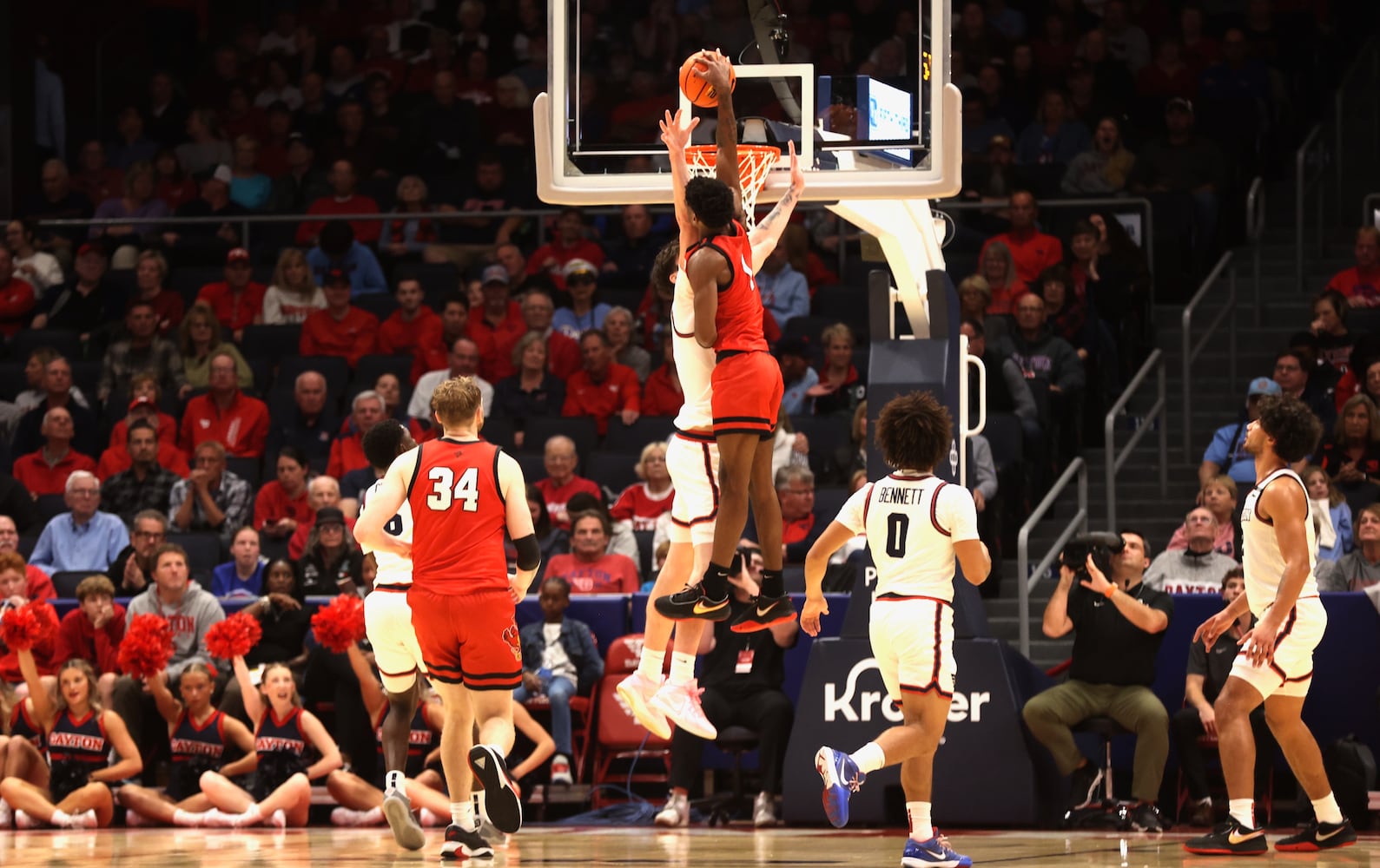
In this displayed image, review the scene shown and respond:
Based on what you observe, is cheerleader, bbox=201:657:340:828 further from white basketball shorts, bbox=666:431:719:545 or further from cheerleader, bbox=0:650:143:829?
white basketball shorts, bbox=666:431:719:545

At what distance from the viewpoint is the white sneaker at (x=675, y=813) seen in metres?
11.5

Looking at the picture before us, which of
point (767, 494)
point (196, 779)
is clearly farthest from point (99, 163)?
point (767, 494)

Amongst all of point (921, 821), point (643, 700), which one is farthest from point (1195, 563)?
point (643, 700)

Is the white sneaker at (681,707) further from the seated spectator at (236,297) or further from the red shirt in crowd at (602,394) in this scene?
the seated spectator at (236,297)

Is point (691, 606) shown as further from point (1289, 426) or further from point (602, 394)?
point (602, 394)

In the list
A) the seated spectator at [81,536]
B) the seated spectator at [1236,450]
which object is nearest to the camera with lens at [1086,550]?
the seated spectator at [1236,450]

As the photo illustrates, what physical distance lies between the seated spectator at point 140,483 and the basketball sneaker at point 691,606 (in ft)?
26.6

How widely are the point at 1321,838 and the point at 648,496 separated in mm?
5884

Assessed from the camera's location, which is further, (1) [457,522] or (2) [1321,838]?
(2) [1321,838]

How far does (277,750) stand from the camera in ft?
40.4

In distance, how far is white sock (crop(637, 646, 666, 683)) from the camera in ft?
26.6

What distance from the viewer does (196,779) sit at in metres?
12.6

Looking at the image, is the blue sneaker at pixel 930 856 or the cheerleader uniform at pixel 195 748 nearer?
the blue sneaker at pixel 930 856

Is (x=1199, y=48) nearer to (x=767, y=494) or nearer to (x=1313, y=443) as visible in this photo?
(x=1313, y=443)
